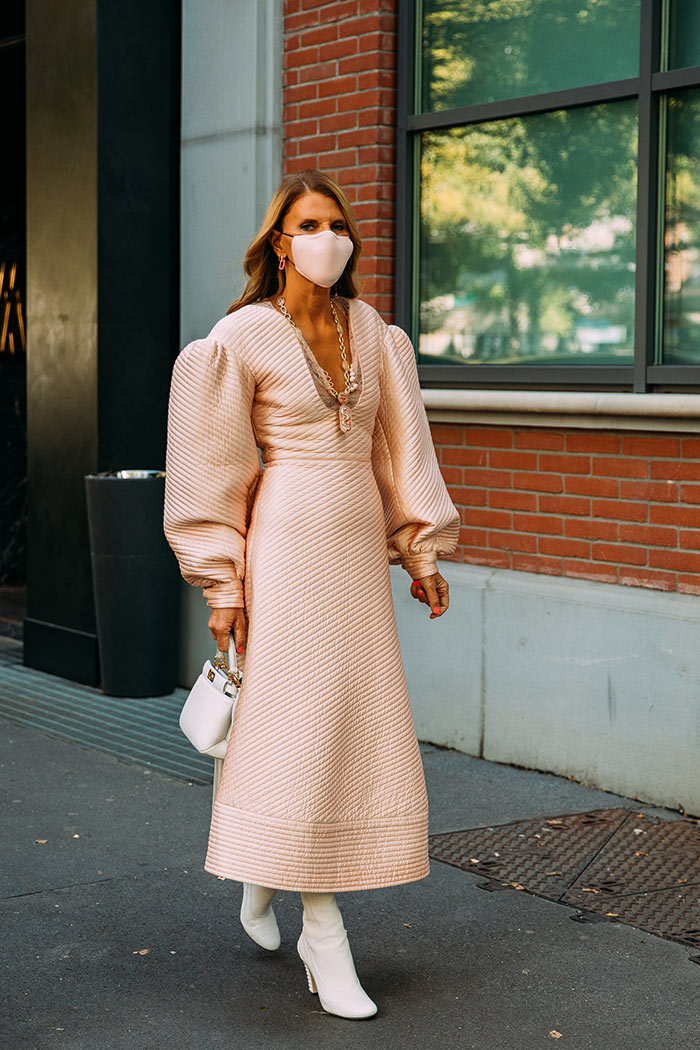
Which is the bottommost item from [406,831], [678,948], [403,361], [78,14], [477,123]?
[678,948]

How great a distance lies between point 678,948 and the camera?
14.5 feet

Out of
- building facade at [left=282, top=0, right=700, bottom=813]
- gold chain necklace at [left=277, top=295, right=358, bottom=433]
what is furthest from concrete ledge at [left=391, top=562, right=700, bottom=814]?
gold chain necklace at [left=277, top=295, right=358, bottom=433]

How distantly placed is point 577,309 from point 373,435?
2.43m

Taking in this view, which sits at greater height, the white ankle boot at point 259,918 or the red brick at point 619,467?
the red brick at point 619,467

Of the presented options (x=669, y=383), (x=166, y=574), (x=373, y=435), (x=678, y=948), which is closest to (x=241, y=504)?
(x=373, y=435)

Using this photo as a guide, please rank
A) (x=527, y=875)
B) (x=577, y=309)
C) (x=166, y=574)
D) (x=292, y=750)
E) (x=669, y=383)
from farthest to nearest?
(x=166, y=574) → (x=577, y=309) → (x=669, y=383) → (x=527, y=875) → (x=292, y=750)

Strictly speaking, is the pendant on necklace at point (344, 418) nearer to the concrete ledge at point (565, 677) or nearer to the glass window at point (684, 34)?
the concrete ledge at point (565, 677)

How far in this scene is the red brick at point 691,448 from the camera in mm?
5742

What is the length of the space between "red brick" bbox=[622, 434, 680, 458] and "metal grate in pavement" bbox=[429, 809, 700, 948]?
1.36m

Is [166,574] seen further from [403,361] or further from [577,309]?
[403,361]

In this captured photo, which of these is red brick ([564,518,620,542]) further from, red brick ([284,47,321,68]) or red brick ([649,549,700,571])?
red brick ([284,47,321,68])

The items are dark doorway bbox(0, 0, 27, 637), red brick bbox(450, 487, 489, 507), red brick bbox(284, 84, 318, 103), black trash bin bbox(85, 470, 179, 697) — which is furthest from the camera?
dark doorway bbox(0, 0, 27, 637)

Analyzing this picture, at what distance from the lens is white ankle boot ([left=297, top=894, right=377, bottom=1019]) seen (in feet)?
12.8

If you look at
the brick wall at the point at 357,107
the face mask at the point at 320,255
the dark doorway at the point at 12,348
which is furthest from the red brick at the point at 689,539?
the dark doorway at the point at 12,348
